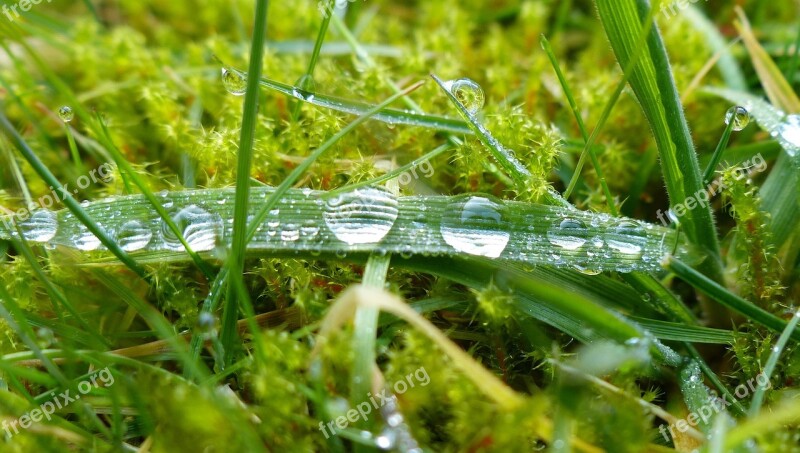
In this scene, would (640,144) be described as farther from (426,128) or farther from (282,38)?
(282,38)

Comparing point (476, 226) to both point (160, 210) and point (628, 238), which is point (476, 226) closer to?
point (628, 238)

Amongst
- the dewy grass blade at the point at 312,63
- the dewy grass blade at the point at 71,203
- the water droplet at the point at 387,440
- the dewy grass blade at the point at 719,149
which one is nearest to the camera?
the water droplet at the point at 387,440

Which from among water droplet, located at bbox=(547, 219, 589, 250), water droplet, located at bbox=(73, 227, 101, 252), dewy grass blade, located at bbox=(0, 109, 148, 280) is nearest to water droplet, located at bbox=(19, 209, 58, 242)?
water droplet, located at bbox=(73, 227, 101, 252)

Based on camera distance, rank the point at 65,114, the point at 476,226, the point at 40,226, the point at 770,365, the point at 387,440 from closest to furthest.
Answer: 1. the point at 387,440
2. the point at 770,365
3. the point at 476,226
4. the point at 40,226
5. the point at 65,114

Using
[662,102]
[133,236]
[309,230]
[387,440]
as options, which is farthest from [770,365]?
[133,236]

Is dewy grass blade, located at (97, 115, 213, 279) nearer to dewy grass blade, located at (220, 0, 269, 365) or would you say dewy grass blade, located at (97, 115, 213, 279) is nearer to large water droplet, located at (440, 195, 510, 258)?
dewy grass blade, located at (220, 0, 269, 365)

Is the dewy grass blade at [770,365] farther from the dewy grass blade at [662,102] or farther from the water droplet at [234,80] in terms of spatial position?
the water droplet at [234,80]

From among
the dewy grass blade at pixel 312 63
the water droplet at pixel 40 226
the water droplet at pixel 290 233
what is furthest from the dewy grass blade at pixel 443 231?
the dewy grass blade at pixel 312 63
